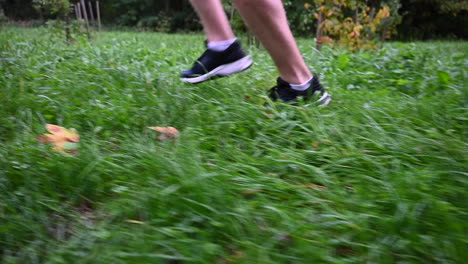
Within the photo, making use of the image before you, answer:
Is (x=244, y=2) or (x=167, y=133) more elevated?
(x=244, y=2)

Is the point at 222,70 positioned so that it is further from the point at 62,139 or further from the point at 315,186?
the point at 315,186

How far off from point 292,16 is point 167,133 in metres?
20.5

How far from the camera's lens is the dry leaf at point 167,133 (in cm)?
167

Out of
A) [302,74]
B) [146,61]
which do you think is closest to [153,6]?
[146,61]

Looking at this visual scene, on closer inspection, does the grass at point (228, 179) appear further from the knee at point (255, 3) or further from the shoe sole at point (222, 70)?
the knee at point (255, 3)

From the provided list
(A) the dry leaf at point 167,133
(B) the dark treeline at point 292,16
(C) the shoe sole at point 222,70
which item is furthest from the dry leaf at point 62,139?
(B) the dark treeline at point 292,16

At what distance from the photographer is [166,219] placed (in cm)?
109

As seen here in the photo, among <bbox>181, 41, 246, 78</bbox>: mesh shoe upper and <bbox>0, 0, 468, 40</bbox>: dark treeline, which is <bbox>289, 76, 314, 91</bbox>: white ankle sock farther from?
<bbox>0, 0, 468, 40</bbox>: dark treeline

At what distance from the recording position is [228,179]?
128 cm

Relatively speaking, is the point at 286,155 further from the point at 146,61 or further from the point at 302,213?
the point at 146,61

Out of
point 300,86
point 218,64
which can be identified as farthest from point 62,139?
point 300,86

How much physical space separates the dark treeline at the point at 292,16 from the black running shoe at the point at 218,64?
17894 millimetres

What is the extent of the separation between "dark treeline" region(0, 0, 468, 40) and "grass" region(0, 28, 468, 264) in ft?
59.7

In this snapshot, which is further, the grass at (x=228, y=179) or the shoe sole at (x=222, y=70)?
the shoe sole at (x=222, y=70)
